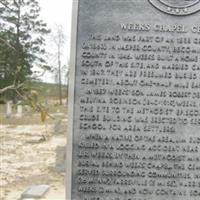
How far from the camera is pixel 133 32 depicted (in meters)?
A: 4.34

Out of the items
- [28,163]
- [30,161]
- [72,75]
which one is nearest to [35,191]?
[28,163]

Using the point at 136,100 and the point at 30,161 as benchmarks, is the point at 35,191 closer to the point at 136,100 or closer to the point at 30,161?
the point at 30,161

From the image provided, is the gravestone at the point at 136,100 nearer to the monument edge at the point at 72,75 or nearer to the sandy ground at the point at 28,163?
the monument edge at the point at 72,75

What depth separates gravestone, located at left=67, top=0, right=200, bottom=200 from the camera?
4305 millimetres

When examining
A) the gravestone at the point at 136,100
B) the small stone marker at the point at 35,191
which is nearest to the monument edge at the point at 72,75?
the gravestone at the point at 136,100

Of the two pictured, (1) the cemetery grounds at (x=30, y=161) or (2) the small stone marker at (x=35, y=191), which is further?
(1) the cemetery grounds at (x=30, y=161)

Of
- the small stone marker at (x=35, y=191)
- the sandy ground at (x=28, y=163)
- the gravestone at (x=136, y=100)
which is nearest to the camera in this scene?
the gravestone at (x=136, y=100)

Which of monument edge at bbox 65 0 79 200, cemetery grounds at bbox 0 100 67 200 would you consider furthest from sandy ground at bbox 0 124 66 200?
monument edge at bbox 65 0 79 200

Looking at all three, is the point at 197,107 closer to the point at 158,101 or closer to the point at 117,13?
the point at 158,101

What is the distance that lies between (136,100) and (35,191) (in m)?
5.86

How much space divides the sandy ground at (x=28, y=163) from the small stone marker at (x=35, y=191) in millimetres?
98

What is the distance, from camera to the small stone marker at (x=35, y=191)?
938 centimetres

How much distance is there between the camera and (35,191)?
9680 millimetres

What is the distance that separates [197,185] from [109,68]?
126 centimetres
